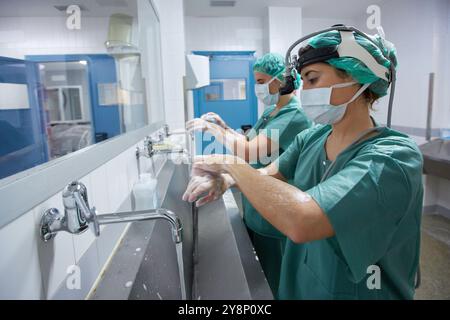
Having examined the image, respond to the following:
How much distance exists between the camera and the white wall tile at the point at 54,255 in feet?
1.87

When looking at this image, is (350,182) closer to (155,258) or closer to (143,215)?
(143,215)

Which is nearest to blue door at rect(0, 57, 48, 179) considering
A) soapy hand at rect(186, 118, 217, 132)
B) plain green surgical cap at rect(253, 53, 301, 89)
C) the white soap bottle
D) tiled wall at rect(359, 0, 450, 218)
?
the white soap bottle

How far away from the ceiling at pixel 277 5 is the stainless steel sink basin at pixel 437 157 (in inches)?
70.4

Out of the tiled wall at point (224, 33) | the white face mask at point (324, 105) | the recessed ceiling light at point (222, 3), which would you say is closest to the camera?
the white face mask at point (324, 105)

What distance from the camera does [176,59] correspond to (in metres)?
2.56

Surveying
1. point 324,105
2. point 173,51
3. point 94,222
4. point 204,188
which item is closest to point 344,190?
point 324,105

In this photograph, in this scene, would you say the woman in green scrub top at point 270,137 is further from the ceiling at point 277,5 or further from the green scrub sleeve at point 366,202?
the ceiling at point 277,5

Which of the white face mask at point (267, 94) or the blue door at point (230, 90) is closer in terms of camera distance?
the white face mask at point (267, 94)

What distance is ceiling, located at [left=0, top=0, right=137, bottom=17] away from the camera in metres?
0.59

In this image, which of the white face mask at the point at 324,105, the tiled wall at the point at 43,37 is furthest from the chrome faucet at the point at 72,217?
the white face mask at the point at 324,105

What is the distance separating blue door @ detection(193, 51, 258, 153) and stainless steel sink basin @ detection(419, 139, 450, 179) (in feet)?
6.75

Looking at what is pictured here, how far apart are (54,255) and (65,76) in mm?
657

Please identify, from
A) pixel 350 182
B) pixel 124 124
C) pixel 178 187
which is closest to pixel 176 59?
pixel 124 124

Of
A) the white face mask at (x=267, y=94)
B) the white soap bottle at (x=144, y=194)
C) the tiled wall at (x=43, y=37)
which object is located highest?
the tiled wall at (x=43, y=37)
